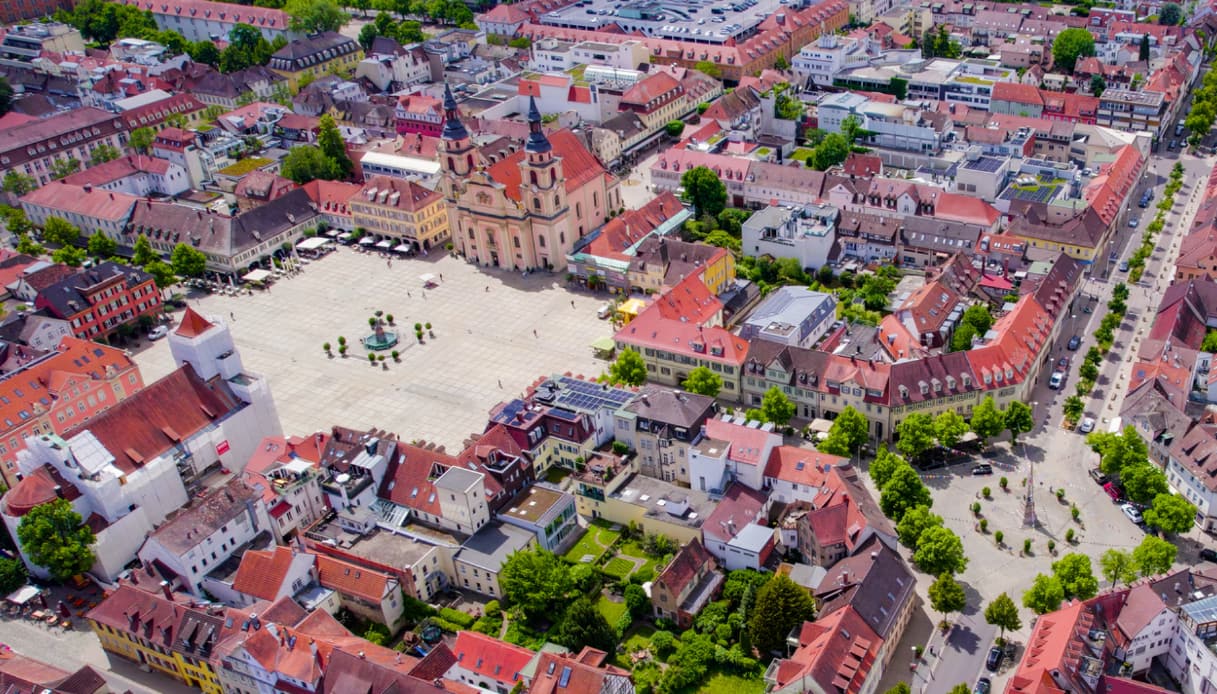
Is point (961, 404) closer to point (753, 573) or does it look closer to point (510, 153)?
point (753, 573)

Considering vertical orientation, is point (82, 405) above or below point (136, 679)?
above

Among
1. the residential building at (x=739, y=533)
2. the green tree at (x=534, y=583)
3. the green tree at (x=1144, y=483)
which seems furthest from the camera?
the green tree at (x=1144, y=483)

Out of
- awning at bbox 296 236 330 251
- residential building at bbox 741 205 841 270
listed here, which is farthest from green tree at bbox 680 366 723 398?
awning at bbox 296 236 330 251

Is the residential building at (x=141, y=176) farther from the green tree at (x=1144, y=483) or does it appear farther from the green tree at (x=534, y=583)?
the green tree at (x=1144, y=483)

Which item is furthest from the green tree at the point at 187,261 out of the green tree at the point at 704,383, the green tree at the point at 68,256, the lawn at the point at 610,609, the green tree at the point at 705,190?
the lawn at the point at 610,609

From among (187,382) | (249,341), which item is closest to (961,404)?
(187,382)

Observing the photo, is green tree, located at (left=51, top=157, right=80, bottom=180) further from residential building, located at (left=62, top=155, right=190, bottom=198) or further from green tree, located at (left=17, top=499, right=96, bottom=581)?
green tree, located at (left=17, top=499, right=96, bottom=581)
